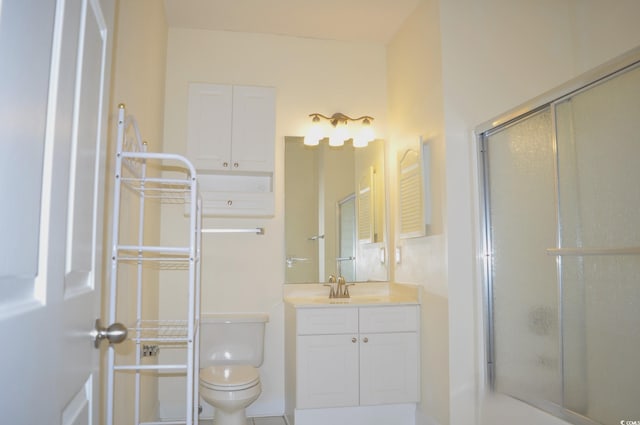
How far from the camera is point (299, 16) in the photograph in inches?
132

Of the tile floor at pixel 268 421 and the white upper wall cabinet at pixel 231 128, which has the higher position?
the white upper wall cabinet at pixel 231 128

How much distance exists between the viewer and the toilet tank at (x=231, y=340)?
10.3 ft

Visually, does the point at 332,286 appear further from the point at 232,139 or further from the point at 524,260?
the point at 524,260

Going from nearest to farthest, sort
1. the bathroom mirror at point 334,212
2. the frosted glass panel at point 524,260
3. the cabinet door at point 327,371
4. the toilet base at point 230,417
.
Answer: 1. the frosted glass panel at point 524,260
2. the toilet base at point 230,417
3. the cabinet door at point 327,371
4. the bathroom mirror at point 334,212

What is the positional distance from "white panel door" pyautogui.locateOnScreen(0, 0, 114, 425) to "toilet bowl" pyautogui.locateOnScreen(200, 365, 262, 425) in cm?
178

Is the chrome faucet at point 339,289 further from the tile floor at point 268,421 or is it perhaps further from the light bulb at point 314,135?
the light bulb at point 314,135

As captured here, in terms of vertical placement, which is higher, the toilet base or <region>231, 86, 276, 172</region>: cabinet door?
<region>231, 86, 276, 172</region>: cabinet door

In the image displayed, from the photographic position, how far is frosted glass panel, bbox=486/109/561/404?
226 cm

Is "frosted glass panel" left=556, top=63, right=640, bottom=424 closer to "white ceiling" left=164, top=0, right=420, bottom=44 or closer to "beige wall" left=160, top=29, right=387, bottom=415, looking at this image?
"white ceiling" left=164, top=0, right=420, bottom=44

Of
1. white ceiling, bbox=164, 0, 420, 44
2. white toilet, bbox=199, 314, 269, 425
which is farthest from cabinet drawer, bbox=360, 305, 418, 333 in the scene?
white ceiling, bbox=164, 0, 420, 44

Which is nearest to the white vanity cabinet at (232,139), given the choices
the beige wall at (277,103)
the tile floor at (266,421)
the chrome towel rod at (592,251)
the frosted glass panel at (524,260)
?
the beige wall at (277,103)

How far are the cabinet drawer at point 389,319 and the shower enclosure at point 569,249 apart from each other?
540 mm

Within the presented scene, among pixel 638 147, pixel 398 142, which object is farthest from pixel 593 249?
pixel 398 142

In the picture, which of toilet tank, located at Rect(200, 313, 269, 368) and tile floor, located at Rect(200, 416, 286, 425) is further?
tile floor, located at Rect(200, 416, 286, 425)
